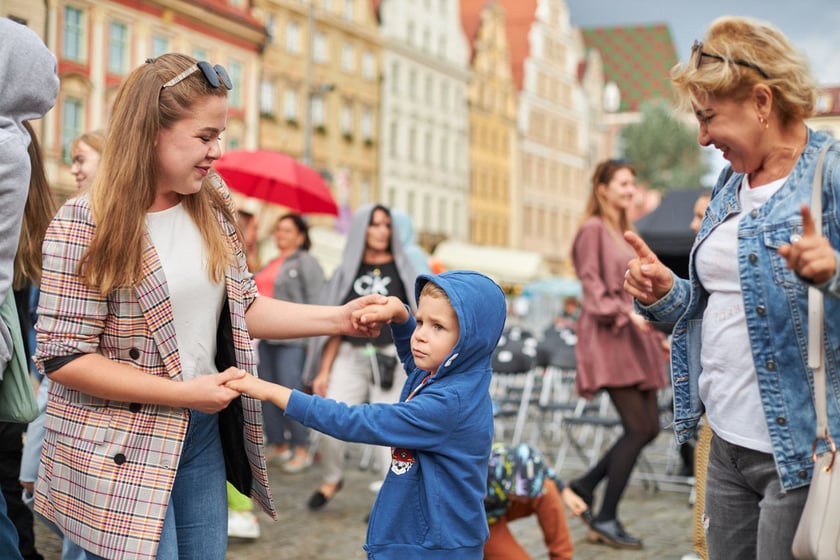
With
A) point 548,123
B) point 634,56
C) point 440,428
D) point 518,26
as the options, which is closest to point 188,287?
point 440,428

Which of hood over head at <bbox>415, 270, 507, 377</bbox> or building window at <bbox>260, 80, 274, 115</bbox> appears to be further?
building window at <bbox>260, 80, 274, 115</bbox>

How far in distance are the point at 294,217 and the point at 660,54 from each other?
2994 inches

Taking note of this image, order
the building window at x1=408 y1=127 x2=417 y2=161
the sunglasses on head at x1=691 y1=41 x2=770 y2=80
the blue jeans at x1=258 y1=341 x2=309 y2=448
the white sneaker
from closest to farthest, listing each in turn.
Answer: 1. the sunglasses on head at x1=691 y1=41 x2=770 y2=80
2. the white sneaker
3. the blue jeans at x1=258 y1=341 x2=309 y2=448
4. the building window at x1=408 y1=127 x2=417 y2=161

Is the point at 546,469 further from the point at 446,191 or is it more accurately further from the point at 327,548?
the point at 446,191

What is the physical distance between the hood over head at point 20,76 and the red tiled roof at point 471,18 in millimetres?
52271

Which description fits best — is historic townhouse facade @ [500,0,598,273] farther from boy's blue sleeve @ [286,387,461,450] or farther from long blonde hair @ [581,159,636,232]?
boy's blue sleeve @ [286,387,461,450]

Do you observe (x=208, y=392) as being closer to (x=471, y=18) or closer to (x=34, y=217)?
(x=34, y=217)

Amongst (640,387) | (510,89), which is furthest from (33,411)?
(510,89)

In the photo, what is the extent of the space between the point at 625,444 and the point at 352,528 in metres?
1.68

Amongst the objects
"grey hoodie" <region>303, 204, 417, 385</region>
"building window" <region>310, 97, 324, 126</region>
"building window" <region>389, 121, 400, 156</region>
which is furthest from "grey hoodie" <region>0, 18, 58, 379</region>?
"building window" <region>389, 121, 400, 156</region>

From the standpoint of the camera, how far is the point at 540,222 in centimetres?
6506

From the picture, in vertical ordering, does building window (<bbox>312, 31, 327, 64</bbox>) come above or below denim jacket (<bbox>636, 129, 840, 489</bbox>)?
above

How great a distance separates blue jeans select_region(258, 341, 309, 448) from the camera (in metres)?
9.62

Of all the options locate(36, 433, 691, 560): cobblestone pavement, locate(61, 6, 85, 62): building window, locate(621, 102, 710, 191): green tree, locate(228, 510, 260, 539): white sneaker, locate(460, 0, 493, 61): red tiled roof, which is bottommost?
locate(36, 433, 691, 560): cobblestone pavement
